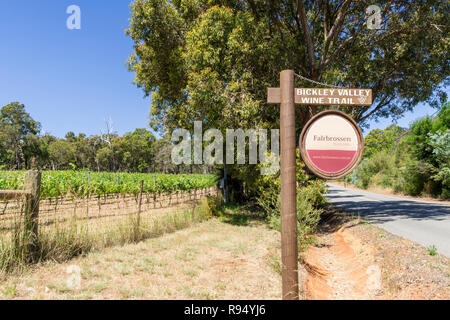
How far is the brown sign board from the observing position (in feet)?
10.8

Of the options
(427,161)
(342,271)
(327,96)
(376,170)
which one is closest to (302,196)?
(342,271)

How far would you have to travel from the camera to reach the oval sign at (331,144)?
126 inches

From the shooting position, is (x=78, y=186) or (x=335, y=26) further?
(x=78, y=186)

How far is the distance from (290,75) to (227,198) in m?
15.0

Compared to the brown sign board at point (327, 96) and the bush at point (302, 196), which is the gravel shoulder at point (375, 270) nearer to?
the bush at point (302, 196)

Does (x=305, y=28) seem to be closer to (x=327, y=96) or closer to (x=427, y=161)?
(x=327, y=96)

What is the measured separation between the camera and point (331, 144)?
128 inches

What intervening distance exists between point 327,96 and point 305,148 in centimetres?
72

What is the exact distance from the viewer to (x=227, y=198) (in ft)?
58.4

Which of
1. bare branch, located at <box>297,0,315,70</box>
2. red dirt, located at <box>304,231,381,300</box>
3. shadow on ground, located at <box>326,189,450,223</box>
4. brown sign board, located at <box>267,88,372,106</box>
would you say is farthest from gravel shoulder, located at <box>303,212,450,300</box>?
bare branch, located at <box>297,0,315,70</box>

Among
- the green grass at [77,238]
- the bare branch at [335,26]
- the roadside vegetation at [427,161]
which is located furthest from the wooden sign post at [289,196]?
the roadside vegetation at [427,161]

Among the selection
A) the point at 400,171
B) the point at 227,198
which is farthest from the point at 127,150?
the point at 400,171

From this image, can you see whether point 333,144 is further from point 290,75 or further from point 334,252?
point 334,252

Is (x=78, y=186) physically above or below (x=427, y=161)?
below
